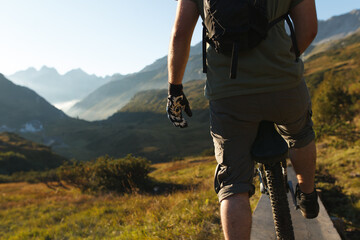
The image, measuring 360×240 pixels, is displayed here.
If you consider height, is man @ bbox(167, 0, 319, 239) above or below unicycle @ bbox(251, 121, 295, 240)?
above

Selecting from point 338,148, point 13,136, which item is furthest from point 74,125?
point 338,148

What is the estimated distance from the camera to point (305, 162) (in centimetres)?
186

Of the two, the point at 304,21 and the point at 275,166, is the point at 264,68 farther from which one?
the point at 275,166

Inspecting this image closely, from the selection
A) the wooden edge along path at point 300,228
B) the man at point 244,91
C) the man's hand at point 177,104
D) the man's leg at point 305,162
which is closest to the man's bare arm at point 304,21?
the man at point 244,91

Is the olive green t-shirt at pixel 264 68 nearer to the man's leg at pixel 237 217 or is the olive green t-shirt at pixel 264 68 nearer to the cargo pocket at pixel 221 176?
the cargo pocket at pixel 221 176

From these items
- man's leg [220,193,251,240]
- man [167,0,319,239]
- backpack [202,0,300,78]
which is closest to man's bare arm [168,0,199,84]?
man [167,0,319,239]

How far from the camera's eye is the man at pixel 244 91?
1.44 meters

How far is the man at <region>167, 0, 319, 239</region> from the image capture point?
1.44 meters

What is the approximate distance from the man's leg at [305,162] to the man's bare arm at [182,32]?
1064 mm

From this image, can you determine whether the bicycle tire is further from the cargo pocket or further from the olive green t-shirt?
the olive green t-shirt

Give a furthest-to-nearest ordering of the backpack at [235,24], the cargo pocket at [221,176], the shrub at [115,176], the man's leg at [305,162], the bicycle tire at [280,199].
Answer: the shrub at [115,176] < the man's leg at [305,162] < the bicycle tire at [280,199] < the cargo pocket at [221,176] < the backpack at [235,24]

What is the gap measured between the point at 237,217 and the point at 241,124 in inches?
21.0

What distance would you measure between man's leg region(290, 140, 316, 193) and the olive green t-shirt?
1.87 feet

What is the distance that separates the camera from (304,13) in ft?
5.11
